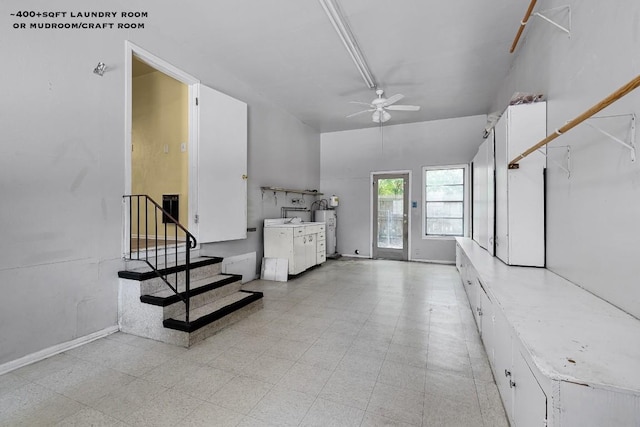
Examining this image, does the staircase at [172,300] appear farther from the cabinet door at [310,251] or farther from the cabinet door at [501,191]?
the cabinet door at [501,191]

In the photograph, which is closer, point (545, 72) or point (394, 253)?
point (545, 72)

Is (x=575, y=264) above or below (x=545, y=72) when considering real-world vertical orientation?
below

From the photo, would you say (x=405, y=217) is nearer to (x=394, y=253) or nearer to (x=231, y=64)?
(x=394, y=253)

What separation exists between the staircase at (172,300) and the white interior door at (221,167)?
696 millimetres

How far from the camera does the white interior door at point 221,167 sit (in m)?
3.76

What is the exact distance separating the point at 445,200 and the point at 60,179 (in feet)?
21.8

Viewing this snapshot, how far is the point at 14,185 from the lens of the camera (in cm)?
217

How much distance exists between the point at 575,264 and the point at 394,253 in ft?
16.4

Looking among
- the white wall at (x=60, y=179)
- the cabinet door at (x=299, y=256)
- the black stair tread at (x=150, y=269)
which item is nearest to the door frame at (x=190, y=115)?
the white wall at (x=60, y=179)

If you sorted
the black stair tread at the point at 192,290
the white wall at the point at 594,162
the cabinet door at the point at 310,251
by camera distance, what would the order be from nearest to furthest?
1. the white wall at the point at 594,162
2. the black stair tread at the point at 192,290
3. the cabinet door at the point at 310,251

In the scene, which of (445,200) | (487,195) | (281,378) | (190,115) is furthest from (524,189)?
(445,200)

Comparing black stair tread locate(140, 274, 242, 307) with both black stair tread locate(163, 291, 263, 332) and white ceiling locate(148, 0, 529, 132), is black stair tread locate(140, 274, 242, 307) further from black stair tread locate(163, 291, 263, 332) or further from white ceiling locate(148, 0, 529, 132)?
white ceiling locate(148, 0, 529, 132)

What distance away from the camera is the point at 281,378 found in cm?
205

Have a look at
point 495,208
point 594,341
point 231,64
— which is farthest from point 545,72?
point 231,64
